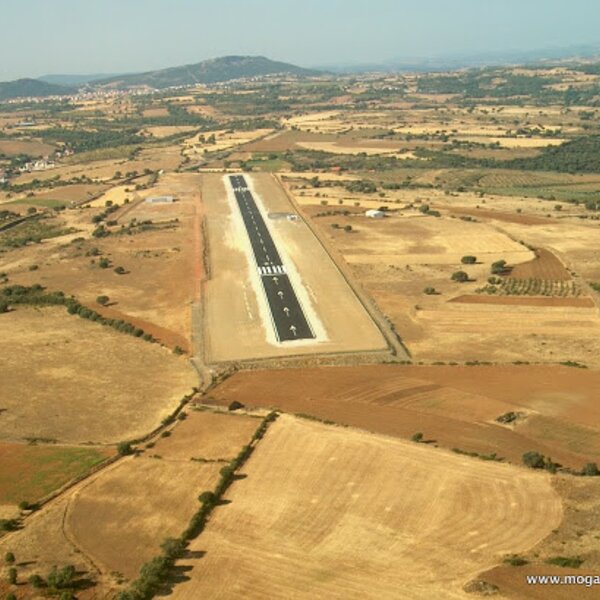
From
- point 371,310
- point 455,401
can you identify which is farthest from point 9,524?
point 371,310

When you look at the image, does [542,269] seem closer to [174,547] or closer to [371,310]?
[371,310]

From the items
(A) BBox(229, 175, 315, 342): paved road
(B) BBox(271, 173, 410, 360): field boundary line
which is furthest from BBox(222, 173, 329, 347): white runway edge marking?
(B) BBox(271, 173, 410, 360): field boundary line

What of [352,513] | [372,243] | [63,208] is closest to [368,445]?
[352,513]

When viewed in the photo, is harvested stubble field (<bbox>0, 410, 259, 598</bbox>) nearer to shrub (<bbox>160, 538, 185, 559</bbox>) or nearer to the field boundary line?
shrub (<bbox>160, 538, 185, 559</bbox>)

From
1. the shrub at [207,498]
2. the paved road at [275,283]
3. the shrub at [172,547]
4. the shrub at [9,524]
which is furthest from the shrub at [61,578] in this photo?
the paved road at [275,283]

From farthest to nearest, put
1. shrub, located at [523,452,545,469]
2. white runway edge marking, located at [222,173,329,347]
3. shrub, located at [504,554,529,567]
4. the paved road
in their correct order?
the paved road → white runway edge marking, located at [222,173,329,347] → shrub, located at [523,452,545,469] → shrub, located at [504,554,529,567]

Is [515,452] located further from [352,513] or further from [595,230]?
[595,230]
